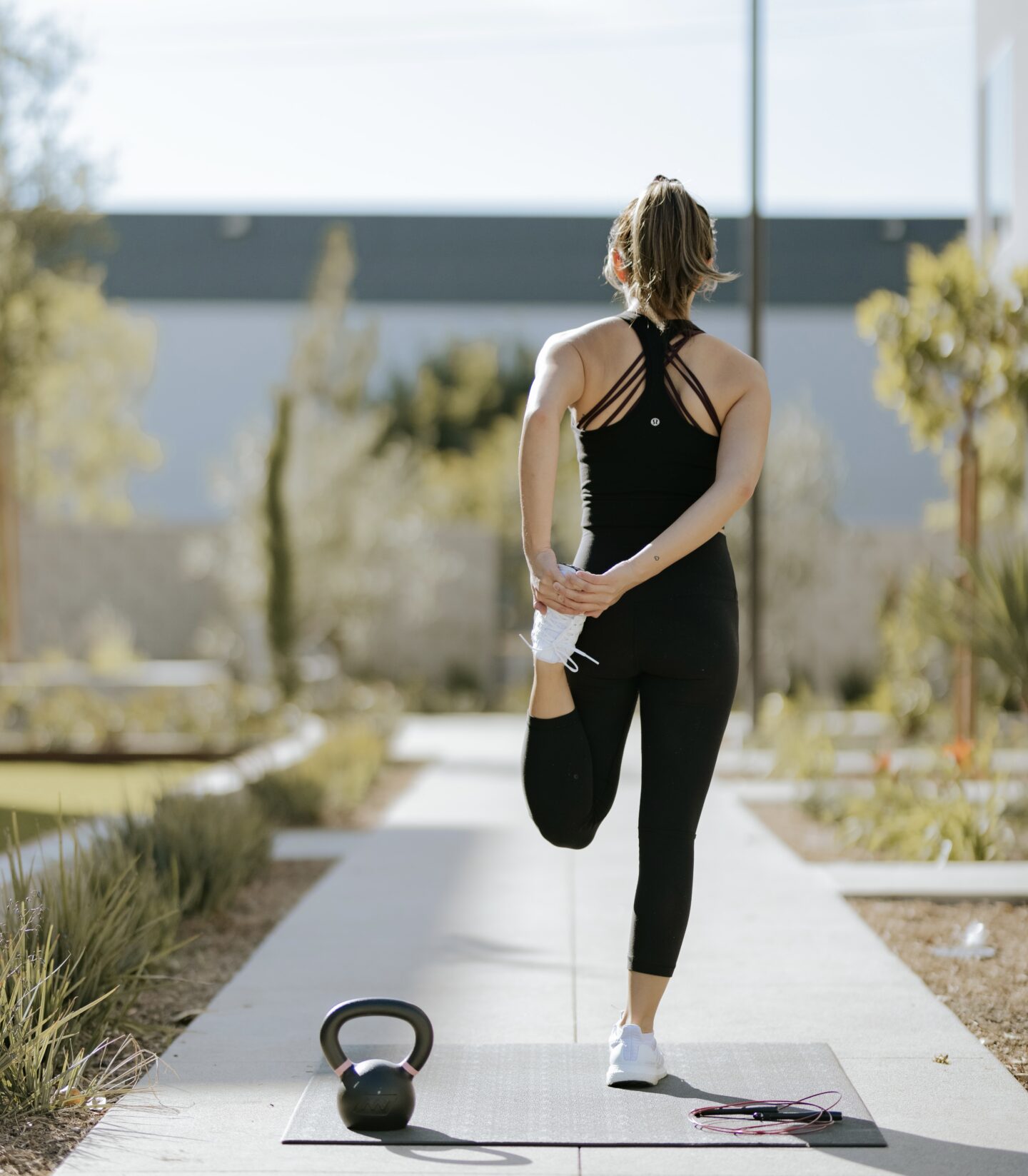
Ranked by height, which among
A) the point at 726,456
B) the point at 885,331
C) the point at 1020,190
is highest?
the point at 1020,190

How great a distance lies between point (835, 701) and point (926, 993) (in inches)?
525

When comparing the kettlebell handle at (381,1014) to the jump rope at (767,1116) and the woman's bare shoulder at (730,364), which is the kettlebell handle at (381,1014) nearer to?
the jump rope at (767,1116)

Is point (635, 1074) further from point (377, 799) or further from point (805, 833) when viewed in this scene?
point (377, 799)

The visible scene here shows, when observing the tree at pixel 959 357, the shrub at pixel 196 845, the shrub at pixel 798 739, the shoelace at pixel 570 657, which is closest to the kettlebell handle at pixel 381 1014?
the shoelace at pixel 570 657

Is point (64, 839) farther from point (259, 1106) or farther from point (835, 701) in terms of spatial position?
point (835, 701)

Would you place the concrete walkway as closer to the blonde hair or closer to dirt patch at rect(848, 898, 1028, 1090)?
dirt patch at rect(848, 898, 1028, 1090)

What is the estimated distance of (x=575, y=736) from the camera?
10.7 ft

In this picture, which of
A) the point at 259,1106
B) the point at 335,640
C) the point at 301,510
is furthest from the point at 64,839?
the point at 335,640

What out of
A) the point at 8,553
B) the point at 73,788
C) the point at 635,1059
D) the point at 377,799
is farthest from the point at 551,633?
the point at 8,553

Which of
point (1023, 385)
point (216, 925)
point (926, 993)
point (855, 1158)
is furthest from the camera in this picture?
point (1023, 385)

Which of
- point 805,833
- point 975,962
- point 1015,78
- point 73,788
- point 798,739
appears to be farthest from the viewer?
point 1015,78

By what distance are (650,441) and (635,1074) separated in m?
1.38

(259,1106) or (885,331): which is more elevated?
(885,331)

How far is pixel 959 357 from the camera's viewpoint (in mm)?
8883
